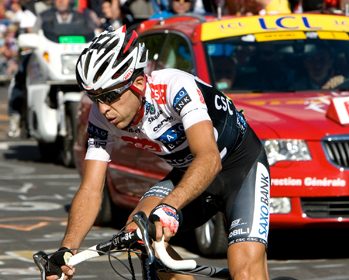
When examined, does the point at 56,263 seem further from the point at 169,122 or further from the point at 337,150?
the point at 337,150

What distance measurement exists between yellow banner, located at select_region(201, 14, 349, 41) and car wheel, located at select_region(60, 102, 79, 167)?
5.13 m

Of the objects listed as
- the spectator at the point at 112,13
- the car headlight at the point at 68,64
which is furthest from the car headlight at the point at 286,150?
the spectator at the point at 112,13

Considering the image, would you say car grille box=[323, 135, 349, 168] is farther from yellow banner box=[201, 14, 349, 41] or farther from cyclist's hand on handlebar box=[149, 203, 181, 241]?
cyclist's hand on handlebar box=[149, 203, 181, 241]

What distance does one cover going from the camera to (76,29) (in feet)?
57.1

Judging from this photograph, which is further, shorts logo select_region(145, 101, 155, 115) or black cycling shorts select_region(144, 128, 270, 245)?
black cycling shorts select_region(144, 128, 270, 245)

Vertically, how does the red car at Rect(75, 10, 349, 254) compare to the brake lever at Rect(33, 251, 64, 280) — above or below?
below

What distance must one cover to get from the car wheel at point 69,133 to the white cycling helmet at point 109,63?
10172 millimetres

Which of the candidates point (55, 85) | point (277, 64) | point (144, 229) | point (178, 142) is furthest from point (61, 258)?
point (55, 85)

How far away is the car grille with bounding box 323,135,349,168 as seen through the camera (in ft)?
32.0

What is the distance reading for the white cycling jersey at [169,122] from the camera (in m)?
6.16

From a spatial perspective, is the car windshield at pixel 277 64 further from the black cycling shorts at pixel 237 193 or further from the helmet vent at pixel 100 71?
the helmet vent at pixel 100 71

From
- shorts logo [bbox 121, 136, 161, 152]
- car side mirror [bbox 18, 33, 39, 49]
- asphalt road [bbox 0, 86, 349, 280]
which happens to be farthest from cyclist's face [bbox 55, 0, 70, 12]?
shorts logo [bbox 121, 136, 161, 152]

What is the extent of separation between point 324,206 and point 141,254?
416 cm

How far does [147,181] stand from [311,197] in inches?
61.7
